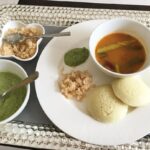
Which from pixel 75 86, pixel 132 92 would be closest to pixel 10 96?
pixel 75 86

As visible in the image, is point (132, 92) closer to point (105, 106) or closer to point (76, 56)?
point (105, 106)

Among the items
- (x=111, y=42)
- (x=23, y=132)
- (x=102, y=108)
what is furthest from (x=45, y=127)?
(x=111, y=42)

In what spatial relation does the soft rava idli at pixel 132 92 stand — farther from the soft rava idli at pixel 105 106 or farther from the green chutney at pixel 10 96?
the green chutney at pixel 10 96

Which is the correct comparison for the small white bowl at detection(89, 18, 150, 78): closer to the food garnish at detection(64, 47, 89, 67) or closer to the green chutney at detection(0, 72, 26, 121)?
the food garnish at detection(64, 47, 89, 67)

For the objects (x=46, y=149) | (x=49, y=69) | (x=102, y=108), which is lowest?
(x=46, y=149)

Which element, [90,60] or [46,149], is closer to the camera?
[46,149]

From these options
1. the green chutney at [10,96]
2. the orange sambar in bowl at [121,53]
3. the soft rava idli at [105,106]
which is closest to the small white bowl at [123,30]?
the orange sambar in bowl at [121,53]

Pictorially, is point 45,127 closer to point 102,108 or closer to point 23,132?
point 23,132
